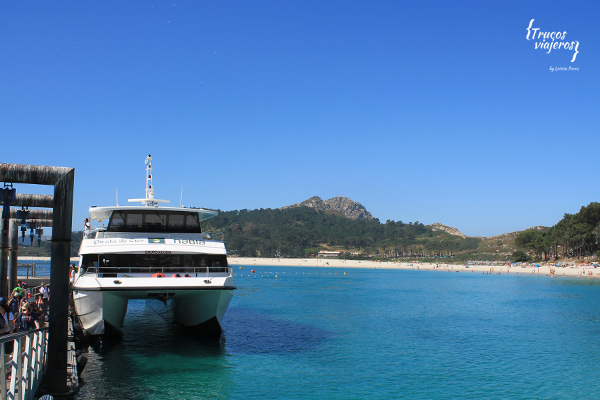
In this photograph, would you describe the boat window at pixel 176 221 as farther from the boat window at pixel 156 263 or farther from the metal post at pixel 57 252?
the metal post at pixel 57 252

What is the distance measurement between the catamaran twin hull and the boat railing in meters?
0.78

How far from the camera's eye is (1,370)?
25.8ft

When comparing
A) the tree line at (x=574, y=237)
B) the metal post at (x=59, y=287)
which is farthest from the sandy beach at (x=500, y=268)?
the metal post at (x=59, y=287)

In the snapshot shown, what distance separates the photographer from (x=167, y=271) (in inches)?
749

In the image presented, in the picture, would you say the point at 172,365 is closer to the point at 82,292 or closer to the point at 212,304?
the point at 212,304

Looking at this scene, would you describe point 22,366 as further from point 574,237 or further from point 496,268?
point 496,268

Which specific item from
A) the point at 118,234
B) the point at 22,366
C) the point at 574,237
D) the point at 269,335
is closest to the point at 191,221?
the point at 118,234

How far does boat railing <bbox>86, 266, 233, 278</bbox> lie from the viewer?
706 inches

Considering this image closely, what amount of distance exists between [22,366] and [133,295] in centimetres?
690

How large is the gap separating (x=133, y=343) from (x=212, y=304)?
17.1 ft

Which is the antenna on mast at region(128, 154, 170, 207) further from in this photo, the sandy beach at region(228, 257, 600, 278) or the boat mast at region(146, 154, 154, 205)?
the sandy beach at region(228, 257, 600, 278)

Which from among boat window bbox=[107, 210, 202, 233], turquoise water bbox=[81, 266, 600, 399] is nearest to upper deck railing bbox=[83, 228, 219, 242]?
boat window bbox=[107, 210, 202, 233]

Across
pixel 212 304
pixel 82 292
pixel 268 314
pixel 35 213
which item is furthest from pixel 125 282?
pixel 268 314

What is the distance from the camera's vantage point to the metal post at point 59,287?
11.1 metres
